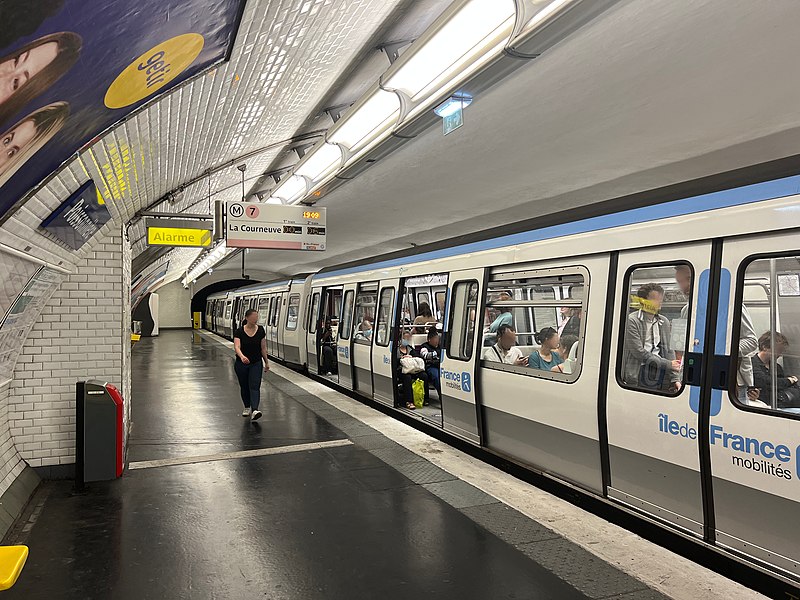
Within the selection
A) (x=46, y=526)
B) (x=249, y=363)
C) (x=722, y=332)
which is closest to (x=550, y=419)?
(x=722, y=332)

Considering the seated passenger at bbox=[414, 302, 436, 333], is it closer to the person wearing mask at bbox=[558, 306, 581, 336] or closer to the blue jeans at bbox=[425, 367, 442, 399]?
the blue jeans at bbox=[425, 367, 442, 399]

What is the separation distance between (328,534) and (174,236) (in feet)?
23.9

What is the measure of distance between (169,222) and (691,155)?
27.3 feet

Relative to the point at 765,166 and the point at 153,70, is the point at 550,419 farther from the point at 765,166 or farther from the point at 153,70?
the point at 153,70

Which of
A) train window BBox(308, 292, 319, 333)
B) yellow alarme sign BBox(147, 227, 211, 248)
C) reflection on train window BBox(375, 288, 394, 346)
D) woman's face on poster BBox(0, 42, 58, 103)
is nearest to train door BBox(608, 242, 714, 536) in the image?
woman's face on poster BBox(0, 42, 58, 103)

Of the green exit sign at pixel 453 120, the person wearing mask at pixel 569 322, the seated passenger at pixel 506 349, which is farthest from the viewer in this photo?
the seated passenger at pixel 506 349

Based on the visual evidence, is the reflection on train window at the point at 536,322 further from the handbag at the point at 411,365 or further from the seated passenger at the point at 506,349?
the handbag at the point at 411,365

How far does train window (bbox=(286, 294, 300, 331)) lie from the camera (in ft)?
49.4

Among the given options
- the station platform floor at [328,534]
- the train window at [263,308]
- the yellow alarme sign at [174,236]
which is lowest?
the station platform floor at [328,534]

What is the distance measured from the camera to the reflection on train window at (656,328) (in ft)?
13.3

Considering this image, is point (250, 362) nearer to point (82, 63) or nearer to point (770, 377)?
point (770, 377)

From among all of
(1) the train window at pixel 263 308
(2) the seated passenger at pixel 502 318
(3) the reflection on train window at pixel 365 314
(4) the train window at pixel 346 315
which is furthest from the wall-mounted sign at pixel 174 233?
(1) the train window at pixel 263 308

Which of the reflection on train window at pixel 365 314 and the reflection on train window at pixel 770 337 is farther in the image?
the reflection on train window at pixel 365 314

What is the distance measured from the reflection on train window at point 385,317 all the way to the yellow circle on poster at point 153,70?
686 centimetres
